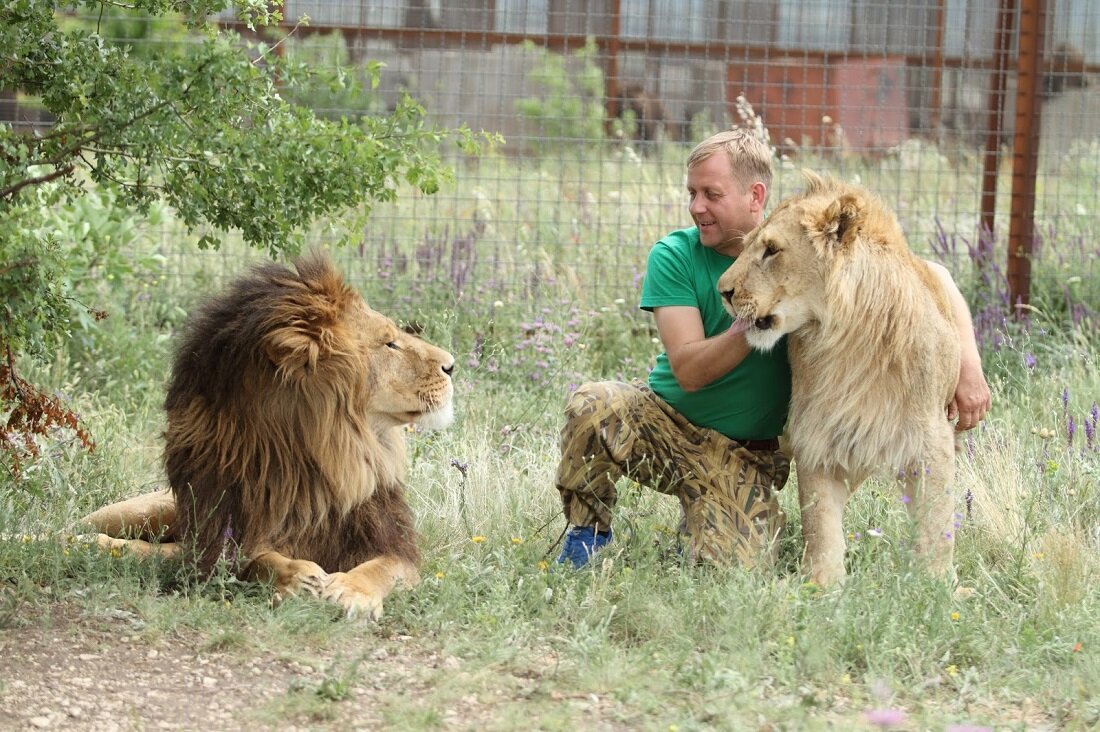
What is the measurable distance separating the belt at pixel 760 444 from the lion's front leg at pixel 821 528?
1.70 ft

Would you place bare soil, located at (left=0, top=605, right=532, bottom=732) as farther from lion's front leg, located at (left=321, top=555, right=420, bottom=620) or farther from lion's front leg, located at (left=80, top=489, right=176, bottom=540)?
lion's front leg, located at (left=80, top=489, right=176, bottom=540)

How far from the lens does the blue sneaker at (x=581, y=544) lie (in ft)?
14.8

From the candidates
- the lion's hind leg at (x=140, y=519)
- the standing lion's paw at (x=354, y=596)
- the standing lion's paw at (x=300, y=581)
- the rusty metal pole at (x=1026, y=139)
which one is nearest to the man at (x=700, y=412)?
the standing lion's paw at (x=354, y=596)

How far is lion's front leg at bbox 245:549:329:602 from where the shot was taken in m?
3.86

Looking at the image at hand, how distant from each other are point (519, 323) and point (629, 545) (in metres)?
3.01

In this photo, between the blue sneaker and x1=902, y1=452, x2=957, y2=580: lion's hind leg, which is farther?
the blue sneaker

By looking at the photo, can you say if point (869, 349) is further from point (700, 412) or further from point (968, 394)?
point (700, 412)

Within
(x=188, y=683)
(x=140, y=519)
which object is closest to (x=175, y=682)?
(x=188, y=683)

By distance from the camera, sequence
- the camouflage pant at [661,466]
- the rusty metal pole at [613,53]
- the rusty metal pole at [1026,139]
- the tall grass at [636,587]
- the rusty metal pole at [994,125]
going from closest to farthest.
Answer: the tall grass at [636,587] → the camouflage pant at [661,466] → the rusty metal pole at [1026,139] → the rusty metal pole at [994,125] → the rusty metal pole at [613,53]

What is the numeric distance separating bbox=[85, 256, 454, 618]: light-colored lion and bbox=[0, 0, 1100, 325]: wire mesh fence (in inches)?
94.9

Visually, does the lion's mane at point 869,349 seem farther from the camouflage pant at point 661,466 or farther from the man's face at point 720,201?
the camouflage pant at point 661,466

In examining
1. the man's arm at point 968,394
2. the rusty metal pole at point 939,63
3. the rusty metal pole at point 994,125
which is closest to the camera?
the man's arm at point 968,394

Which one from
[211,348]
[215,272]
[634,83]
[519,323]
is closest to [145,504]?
[211,348]

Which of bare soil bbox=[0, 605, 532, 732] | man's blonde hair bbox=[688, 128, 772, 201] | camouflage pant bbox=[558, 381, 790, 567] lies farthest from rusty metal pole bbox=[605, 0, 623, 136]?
bare soil bbox=[0, 605, 532, 732]
